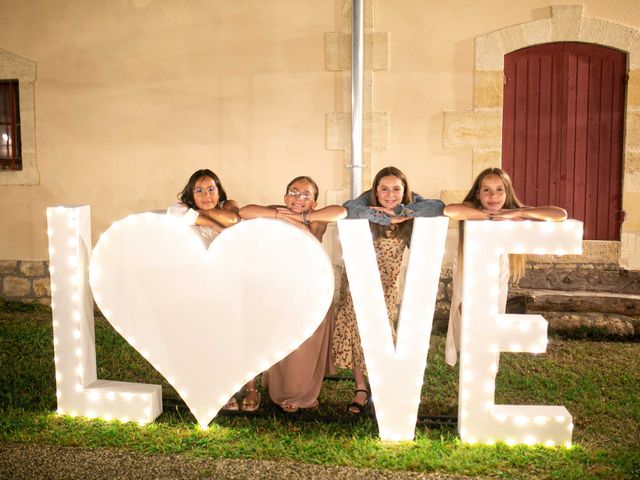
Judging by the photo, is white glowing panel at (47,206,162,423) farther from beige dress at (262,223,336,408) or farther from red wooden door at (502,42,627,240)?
red wooden door at (502,42,627,240)

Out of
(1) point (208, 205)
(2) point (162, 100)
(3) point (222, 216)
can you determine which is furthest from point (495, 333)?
(2) point (162, 100)

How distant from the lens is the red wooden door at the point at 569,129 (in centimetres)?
598

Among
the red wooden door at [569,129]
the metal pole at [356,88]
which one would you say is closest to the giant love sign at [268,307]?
the metal pole at [356,88]

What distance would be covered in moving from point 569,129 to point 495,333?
3.63 m

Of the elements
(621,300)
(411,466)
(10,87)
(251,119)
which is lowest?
(411,466)

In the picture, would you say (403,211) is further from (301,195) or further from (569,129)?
(569,129)

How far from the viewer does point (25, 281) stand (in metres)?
6.94

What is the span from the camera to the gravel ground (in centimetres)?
300

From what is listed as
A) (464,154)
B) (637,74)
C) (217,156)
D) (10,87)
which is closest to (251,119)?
(217,156)

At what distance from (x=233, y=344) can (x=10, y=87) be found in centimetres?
522

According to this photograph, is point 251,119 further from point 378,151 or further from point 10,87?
point 10,87

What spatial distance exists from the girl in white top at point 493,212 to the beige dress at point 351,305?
40 cm

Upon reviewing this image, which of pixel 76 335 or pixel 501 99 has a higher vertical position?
pixel 501 99

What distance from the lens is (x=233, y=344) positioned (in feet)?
11.3
